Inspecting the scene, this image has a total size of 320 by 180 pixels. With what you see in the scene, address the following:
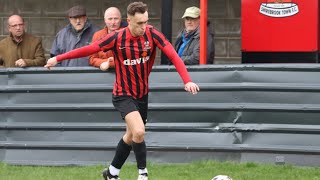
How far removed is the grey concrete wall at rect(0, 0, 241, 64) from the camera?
41.6ft

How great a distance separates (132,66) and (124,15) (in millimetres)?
4002

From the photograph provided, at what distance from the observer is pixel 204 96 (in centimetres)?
1038

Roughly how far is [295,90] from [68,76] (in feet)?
8.89

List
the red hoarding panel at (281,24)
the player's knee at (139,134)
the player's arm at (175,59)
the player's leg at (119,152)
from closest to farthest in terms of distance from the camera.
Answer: the player's arm at (175,59) < the player's knee at (139,134) < the player's leg at (119,152) < the red hoarding panel at (281,24)

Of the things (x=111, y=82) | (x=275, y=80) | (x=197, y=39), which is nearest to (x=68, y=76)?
(x=111, y=82)

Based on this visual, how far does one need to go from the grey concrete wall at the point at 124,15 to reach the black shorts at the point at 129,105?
3439 mm

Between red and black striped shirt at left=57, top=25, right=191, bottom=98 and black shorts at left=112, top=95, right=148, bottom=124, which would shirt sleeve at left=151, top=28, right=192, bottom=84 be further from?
black shorts at left=112, top=95, right=148, bottom=124

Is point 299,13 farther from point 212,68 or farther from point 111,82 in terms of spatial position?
point 111,82

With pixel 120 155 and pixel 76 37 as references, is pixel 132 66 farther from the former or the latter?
pixel 76 37

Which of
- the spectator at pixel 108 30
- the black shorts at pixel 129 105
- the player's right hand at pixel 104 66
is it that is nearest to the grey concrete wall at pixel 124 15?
the spectator at pixel 108 30

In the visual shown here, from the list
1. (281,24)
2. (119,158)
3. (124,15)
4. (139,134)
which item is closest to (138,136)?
(139,134)

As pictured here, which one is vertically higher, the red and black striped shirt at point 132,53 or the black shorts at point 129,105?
the red and black striped shirt at point 132,53

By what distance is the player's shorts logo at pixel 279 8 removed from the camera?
10812 mm

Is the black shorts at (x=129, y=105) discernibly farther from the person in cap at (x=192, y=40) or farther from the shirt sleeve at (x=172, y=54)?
the person in cap at (x=192, y=40)
